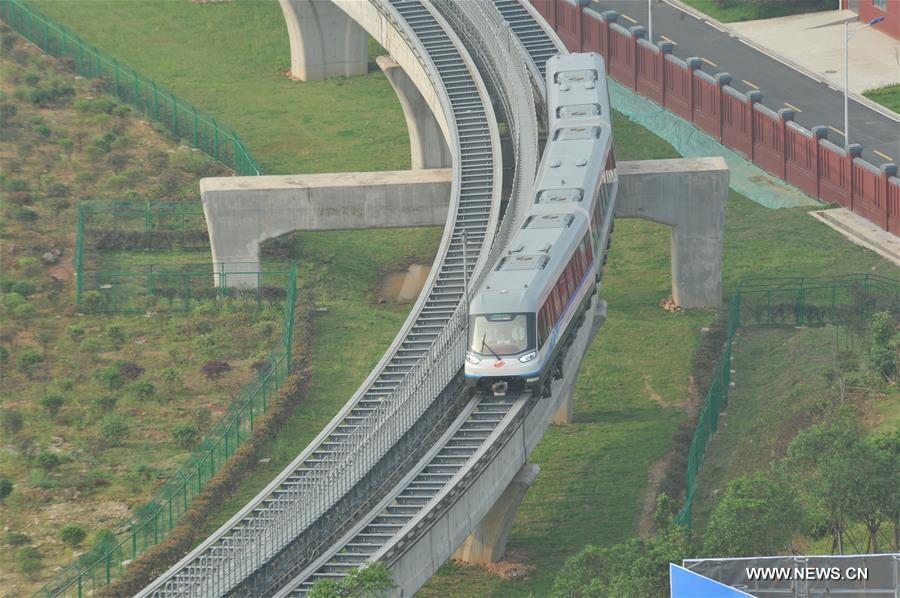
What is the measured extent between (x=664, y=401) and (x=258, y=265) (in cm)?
1811

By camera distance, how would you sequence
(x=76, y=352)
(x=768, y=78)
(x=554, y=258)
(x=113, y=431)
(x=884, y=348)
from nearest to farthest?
1. (x=554, y=258)
2. (x=884, y=348)
3. (x=113, y=431)
4. (x=76, y=352)
5. (x=768, y=78)

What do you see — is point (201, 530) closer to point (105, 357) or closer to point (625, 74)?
point (105, 357)

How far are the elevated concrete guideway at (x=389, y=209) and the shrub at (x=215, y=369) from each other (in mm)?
6743

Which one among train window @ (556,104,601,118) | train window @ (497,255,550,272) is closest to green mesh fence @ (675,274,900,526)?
train window @ (556,104,601,118)

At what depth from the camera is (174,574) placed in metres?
56.0

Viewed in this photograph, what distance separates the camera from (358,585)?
5241 centimetres

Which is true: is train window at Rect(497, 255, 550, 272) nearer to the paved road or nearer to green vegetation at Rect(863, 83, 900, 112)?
the paved road

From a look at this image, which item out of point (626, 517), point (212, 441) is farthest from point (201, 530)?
point (626, 517)

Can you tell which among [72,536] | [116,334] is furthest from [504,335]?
[116,334]

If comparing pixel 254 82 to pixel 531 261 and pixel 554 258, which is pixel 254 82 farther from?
pixel 531 261

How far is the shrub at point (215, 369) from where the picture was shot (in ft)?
250

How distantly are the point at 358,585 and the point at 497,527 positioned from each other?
11.1 meters

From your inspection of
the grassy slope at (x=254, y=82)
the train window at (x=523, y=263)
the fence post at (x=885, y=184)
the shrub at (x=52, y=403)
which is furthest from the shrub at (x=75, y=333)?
the fence post at (x=885, y=184)

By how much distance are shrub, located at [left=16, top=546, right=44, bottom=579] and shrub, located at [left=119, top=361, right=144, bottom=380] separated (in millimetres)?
13491
